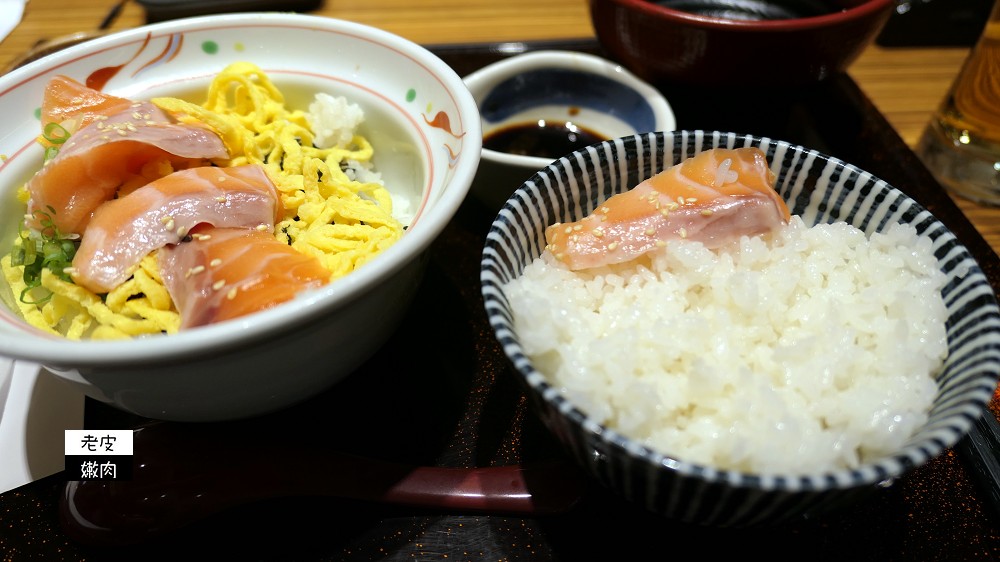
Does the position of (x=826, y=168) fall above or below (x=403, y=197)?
Answer: above

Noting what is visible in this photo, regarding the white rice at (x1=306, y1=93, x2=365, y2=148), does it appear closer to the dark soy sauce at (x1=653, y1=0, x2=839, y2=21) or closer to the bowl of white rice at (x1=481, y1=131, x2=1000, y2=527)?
the bowl of white rice at (x1=481, y1=131, x2=1000, y2=527)

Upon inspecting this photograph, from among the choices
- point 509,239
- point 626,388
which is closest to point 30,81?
point 509,239

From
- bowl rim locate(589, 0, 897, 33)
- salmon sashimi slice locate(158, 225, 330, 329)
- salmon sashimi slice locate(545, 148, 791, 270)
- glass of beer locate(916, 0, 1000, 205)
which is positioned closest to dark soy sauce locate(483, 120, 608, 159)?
bowl rim locate(589, 0, 897, 33)

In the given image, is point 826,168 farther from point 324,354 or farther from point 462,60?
point 462,60

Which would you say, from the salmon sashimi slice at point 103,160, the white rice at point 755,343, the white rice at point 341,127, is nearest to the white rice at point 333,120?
the white rice at point 341,127

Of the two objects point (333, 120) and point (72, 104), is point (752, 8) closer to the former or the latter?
point (333, 120)

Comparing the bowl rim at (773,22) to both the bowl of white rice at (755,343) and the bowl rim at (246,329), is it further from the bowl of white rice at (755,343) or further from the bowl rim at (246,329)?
the bowl rim at (246,329)

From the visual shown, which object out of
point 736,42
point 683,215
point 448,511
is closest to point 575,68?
point 736,42
